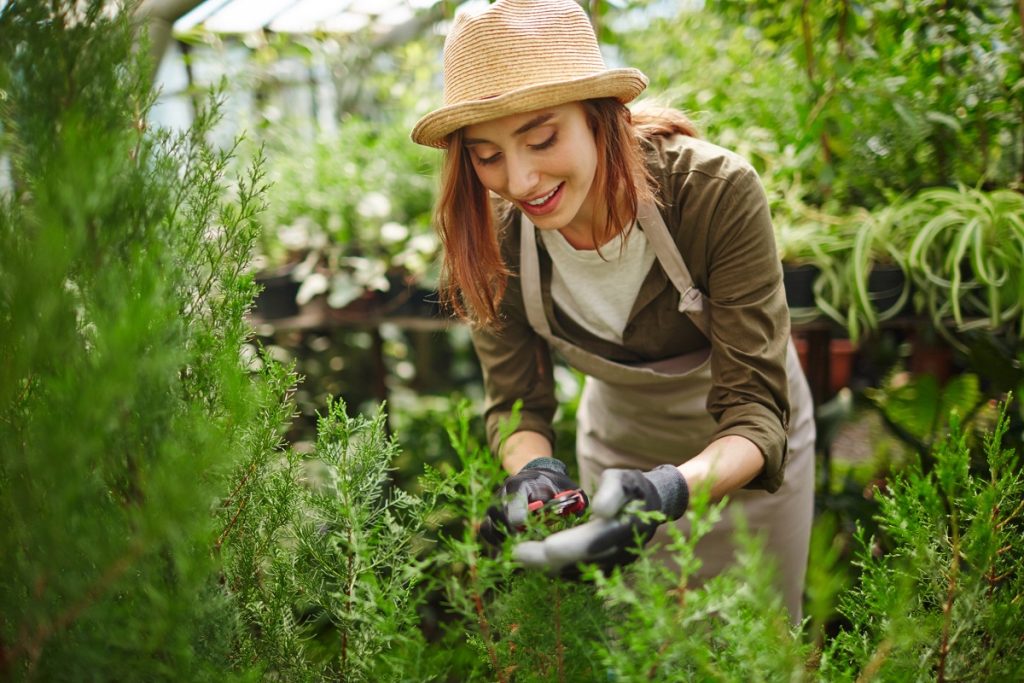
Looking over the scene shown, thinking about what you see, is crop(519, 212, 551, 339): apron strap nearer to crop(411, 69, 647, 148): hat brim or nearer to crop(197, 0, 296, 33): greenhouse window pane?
crop(411, 69, 647, 148): hat brim

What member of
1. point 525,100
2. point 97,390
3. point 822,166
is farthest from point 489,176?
point 822,166

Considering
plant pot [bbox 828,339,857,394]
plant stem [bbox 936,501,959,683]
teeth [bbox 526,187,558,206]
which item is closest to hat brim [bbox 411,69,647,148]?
teeth [bbox 526,187,558,206]

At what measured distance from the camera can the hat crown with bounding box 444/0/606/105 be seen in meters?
1.06

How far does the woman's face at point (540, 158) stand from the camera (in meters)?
1.08

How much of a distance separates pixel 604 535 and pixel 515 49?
0.69m

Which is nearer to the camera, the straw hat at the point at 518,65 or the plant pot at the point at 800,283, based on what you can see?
the straw hat at the point at 518,65

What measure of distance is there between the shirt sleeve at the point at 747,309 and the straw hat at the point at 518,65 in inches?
9.7

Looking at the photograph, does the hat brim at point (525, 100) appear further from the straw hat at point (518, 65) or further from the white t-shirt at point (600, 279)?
the white t-shirt at point (600, 279)

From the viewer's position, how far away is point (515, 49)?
1.07 meters

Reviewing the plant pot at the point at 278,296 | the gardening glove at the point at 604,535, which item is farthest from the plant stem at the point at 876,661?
the plant pot at the point at 278,296

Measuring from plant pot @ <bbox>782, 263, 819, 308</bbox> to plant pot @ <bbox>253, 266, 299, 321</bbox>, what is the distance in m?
1.55

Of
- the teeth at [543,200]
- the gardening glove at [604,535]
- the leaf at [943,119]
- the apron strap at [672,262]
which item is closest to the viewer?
the gardening glove at [604,535]

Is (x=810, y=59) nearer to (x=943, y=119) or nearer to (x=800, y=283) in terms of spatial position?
(x=943, y=119)

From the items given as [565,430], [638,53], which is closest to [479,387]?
[565,430]
